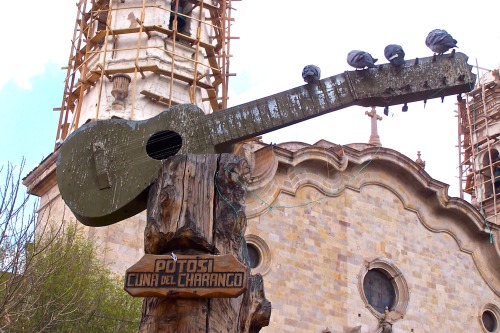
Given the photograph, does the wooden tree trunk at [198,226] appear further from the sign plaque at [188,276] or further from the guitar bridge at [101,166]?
the guitar bridge at [101,166]

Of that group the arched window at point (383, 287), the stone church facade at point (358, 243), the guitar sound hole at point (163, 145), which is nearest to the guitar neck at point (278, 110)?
the guitar sound hole at point (163, 145)

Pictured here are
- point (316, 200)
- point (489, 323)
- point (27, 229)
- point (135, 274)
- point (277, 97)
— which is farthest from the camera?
point (489, 323)

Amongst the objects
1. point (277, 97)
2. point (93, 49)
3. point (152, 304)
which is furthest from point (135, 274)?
point (93, 49)

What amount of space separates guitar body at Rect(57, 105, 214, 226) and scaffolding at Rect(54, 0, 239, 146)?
12.1m

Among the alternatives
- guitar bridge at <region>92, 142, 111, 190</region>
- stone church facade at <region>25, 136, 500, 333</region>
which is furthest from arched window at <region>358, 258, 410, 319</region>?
guitar bridge at <region>92, 142, 111, 190</region>

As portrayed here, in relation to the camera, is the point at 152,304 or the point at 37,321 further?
the point at 37,321

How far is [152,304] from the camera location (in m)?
5.86

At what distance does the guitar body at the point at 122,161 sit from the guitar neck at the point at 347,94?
203 millimetres

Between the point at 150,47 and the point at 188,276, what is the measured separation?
1413cm

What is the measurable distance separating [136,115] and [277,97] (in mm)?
12432

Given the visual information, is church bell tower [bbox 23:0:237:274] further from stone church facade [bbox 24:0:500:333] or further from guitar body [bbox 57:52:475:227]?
guitar body [bbox 57:52:475:227]

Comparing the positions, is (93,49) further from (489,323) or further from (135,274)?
(135,274)

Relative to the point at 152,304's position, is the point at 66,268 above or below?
above

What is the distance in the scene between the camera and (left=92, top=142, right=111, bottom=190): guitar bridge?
Answer: 21.2 ft
